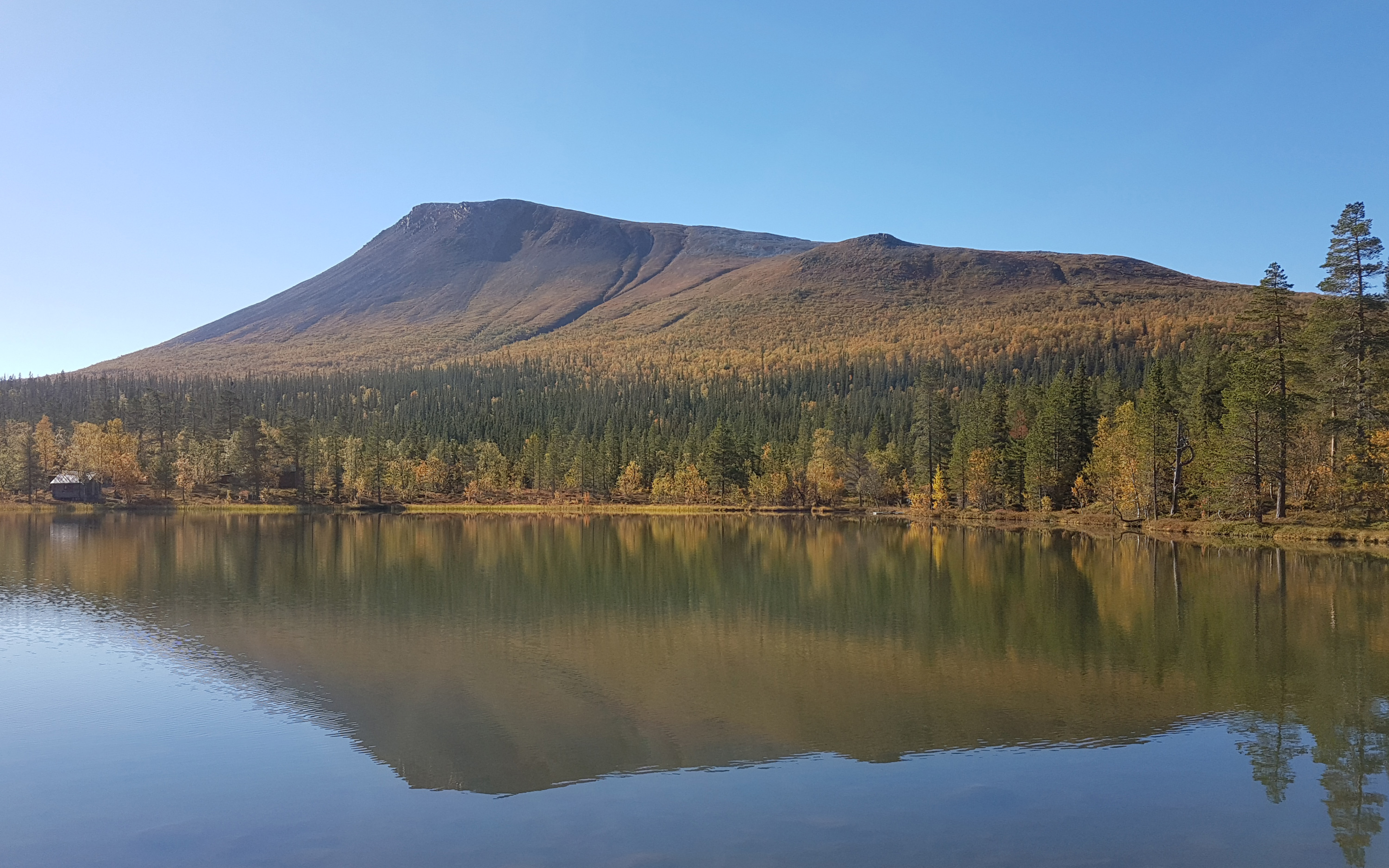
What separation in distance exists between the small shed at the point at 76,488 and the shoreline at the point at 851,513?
237cm

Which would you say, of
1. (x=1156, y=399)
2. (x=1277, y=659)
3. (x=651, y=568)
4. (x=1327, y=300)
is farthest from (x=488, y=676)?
(x=1156, y=399)

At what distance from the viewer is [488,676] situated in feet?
72.2

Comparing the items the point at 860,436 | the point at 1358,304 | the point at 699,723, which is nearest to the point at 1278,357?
the point at 1358,304

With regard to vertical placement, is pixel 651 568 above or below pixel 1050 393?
below

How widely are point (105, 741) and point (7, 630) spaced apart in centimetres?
1507

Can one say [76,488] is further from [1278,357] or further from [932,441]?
[1278,357]

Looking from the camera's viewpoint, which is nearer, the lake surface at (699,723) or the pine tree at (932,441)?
the lake surface at (699,723)

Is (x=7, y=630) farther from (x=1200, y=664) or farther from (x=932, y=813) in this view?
(x=1200, y=664)

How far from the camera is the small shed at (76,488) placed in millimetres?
114062

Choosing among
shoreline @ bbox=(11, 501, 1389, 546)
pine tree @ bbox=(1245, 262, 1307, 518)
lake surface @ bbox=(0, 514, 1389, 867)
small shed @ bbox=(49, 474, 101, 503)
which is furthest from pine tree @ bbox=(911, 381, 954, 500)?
small shed @ bbox=(49, 474, 101, 503)

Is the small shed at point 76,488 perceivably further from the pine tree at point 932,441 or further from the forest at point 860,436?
the pine tree at point 932,441

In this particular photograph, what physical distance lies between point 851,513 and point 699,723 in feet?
299

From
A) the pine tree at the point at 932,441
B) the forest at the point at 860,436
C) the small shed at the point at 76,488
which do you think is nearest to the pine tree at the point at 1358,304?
the forest at the point at 860,436

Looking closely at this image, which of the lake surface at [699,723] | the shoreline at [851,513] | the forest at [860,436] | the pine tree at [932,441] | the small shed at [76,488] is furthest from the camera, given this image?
the small shed at [76,488]
